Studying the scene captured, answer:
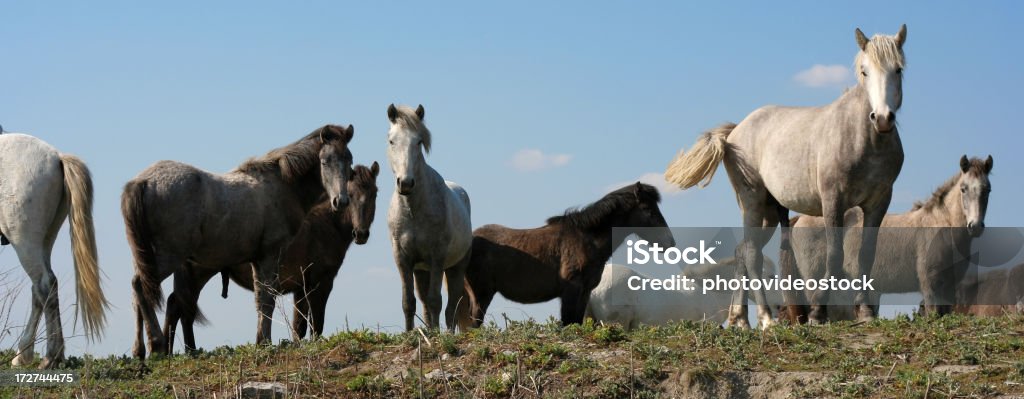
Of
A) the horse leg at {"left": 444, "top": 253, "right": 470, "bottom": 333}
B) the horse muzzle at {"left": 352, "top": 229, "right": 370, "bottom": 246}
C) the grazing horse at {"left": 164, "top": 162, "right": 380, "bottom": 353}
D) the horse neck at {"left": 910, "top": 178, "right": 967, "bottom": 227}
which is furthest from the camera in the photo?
the horse neck at {"left": 910, "top": 178, "right": 967, "bottom": 227}

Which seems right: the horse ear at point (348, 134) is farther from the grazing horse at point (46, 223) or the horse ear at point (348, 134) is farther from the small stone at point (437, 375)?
the small stone at point (437, 375)

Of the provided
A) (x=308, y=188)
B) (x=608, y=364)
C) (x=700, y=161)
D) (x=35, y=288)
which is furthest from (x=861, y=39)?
(x=35, y=288)

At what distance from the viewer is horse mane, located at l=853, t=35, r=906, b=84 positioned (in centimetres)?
1073

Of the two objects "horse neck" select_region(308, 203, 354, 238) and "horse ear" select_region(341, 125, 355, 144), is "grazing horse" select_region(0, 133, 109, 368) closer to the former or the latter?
"horse ear" select_region(341, 125, 355, 144)

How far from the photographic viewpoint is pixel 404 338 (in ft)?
32.6

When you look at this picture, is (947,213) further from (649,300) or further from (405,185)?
(405,185)

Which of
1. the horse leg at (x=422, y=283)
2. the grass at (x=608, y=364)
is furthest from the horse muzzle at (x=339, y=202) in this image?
the grass at (x=608, y=364)

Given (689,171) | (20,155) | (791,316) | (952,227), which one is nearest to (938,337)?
(791,316)

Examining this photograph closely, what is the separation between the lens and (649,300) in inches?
682

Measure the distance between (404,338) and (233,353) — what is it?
1535 millimetres

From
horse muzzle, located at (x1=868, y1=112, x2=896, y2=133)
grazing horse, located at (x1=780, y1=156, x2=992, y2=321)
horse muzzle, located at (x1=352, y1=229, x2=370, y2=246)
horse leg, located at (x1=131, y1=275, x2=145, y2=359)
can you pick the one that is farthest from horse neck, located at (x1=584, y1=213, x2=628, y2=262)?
horse leg, located at (x1=131, y1=275, x2=145, y2=359)

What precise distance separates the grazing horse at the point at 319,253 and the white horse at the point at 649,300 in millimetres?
4088

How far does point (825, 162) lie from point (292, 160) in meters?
5.15

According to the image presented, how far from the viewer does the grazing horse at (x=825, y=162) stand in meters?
10.8
